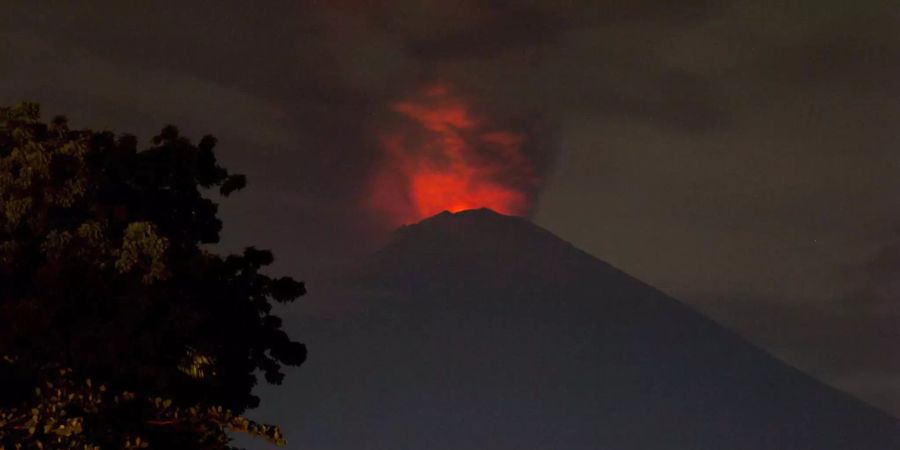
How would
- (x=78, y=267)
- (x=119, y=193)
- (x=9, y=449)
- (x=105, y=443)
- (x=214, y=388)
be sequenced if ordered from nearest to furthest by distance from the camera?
(x=9, y=449) → (x=105, y=443) → (x=78, y=267) → (x=214, y=388) → (x=119, y=193)

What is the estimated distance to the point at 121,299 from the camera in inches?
817

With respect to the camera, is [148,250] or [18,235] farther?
[18,235]

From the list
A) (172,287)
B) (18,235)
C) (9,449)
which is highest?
(18,235)

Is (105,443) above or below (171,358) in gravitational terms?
below

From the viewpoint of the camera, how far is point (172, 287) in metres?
21.8

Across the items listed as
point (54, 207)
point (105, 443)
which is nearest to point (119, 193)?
point (54, 207)

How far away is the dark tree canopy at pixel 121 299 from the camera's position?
58.5 ft

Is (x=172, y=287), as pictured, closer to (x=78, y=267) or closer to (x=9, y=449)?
(x=78, y=267)

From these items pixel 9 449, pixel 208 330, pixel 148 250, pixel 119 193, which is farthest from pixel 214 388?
pixel 9 449

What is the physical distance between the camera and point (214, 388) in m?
22.7

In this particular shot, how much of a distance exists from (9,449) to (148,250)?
5.40 meters

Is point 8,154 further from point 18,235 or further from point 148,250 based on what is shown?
point 148,250

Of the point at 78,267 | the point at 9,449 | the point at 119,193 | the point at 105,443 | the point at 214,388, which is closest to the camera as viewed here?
the point at 9,449

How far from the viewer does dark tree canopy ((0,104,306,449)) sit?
1784 cm
